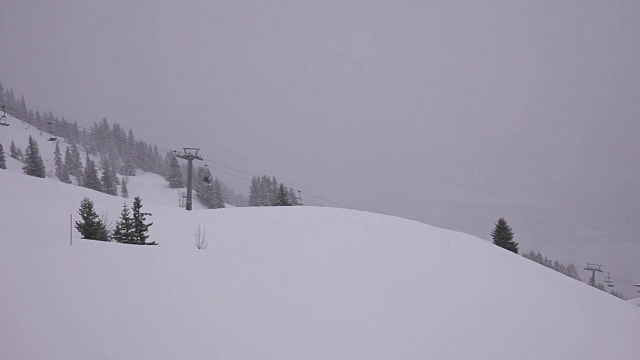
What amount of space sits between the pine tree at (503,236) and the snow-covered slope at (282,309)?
22.9m

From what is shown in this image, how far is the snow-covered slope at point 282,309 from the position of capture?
18.4 ft

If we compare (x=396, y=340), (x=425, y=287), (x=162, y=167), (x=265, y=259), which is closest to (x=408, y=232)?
(x=425, y=287)

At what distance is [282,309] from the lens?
7.52m

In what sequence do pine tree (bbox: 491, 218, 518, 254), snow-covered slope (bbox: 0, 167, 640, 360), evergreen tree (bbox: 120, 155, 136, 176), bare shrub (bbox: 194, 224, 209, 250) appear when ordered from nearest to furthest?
snow-covered slope (bbox: 0, 167, 640, 360) → bare shrub (bbox: 194, 224, 209, 250) → pine tree (bbox: 491, 218, 518, 254) → evergreen tree (bbox: 120, 155, 136, 176)

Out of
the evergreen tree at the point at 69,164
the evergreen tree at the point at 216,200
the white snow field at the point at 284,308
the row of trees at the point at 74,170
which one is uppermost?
the evergreen tree at the point at 69,164

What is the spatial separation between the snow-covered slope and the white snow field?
0.03m

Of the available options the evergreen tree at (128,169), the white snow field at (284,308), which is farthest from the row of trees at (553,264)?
the evergreen tree at (128,169)

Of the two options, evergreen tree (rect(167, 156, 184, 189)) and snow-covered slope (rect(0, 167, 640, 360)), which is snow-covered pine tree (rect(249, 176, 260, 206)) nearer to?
evergreen tree (rect(167, 156, 184, 189))

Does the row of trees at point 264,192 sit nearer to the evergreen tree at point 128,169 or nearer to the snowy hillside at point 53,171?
the snowy hillside at point 53,171

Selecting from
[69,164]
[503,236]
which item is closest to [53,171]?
[69,164]

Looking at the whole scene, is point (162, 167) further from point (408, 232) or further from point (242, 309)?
point (242, 309)

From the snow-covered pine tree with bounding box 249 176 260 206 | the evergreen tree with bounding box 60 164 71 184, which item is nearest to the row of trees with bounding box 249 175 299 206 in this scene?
Answer: the snow-covered pine tree with bounding box 249 176 260 206

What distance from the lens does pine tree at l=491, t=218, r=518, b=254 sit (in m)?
35.1

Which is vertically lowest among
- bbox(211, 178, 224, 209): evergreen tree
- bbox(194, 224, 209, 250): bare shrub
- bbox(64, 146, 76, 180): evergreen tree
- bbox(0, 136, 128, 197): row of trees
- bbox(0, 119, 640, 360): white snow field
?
bbox(0, 119, 640, 360): white snow field
